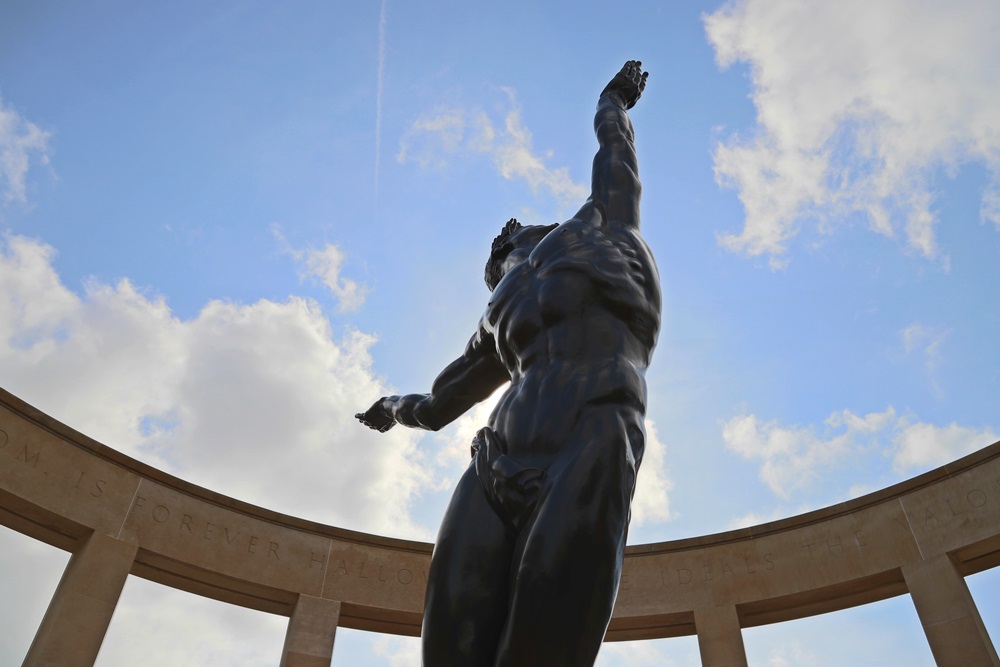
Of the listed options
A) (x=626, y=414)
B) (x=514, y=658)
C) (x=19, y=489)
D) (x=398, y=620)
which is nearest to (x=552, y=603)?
(x=514, y=658)

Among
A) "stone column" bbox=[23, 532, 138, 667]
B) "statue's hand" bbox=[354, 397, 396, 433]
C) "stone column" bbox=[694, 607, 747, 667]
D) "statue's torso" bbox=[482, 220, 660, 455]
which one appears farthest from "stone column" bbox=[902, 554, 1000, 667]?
"stone column" bbox=[23, 532, 138, 667]

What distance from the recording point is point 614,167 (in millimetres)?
3514

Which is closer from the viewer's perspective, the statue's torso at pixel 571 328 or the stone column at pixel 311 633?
the statue's torso at pixel 571 328

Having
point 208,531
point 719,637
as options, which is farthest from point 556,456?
point 208,531

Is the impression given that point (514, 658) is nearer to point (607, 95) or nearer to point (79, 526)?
point (607, 95)

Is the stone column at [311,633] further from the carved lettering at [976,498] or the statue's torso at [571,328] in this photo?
the statue's torso at [571,328]

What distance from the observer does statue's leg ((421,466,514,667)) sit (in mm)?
2303

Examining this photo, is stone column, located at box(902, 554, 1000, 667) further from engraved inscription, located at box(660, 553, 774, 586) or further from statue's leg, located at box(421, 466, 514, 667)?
statue's leg, located at box(421, 466, 514, 667)

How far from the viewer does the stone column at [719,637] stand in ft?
47.8

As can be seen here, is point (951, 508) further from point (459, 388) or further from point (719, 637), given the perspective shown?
point (459, 388)

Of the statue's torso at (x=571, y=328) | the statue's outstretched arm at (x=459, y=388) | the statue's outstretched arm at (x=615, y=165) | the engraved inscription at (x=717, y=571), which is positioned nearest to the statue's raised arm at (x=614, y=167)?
the statue's outstretched arm at (x=615, y=165)

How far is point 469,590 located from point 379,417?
2.03 meters

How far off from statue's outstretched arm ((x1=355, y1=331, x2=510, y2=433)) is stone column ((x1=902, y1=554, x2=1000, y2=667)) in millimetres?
12914

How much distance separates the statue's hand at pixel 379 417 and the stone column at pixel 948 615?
12.7 metres
